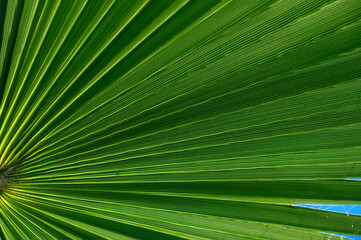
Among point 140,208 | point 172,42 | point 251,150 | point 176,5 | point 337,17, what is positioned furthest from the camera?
point 140,208

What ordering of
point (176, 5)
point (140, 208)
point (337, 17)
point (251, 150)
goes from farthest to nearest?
point (140, 208) < point (251, 150) < point (176, 5) < point (337, 17)

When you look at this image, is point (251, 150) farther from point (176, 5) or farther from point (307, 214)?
point (176, 5)

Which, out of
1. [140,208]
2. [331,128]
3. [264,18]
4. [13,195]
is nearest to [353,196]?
[331,128]

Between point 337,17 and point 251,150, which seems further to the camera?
point 251,150

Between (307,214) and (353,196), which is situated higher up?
(353,196)

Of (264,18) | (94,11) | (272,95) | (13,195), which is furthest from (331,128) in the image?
(13,195)

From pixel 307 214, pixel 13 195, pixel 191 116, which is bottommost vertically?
pixel 13 195

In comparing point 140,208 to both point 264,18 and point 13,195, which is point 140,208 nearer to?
point 13,195
